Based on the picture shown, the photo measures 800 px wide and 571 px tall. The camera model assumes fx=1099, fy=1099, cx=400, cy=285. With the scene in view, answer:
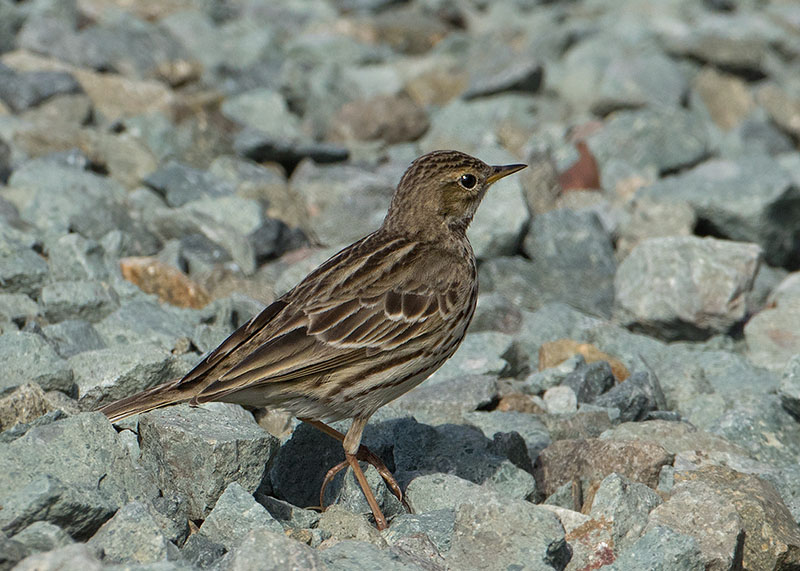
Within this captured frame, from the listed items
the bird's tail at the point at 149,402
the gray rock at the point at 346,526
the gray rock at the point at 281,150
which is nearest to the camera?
the gray rock at the point at 346,526

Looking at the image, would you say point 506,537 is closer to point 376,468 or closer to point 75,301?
point 376,468

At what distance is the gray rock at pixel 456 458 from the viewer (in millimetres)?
5832

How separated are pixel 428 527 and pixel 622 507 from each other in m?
0.92

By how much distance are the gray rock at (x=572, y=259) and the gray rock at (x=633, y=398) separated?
1.86 meters

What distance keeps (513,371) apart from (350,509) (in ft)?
8.37

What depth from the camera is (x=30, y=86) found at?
36.1 feet

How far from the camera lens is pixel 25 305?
7.04 m

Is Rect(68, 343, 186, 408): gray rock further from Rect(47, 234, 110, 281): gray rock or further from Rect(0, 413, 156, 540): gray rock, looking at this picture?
Rect(47, 234, 110, 281): gray rock

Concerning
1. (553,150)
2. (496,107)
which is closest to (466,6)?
(496,107)

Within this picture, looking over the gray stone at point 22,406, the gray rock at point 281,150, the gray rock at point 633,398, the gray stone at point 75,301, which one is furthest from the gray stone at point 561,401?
the gray rock at point 281,150

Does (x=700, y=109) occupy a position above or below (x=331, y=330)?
below

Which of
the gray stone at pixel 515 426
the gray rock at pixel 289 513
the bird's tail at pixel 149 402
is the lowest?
the gray stone at pixel 515 426

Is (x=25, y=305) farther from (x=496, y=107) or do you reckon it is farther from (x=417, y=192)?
(x=496, y=107)

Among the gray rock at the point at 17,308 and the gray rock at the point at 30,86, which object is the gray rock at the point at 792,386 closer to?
the gray rock at the point at 17,308
